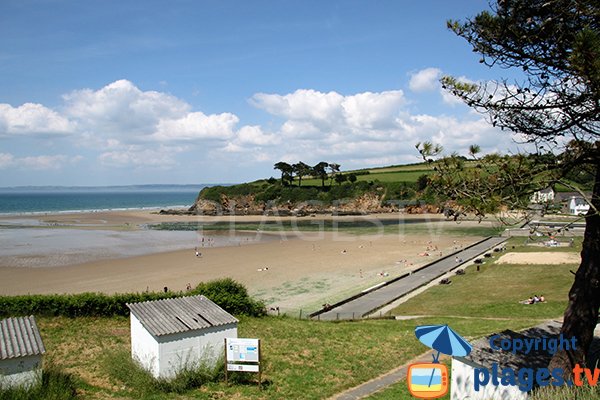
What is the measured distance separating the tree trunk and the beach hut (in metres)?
8.28

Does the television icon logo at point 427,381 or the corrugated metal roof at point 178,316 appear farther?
the corrugated metal roof at point 178,316

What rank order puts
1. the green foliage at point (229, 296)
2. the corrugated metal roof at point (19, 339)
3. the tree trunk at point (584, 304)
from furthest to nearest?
the green foliage at point (229, 296)
the corrugated metal roof at point (19, 339)
the tree trunk at point (584, 304)

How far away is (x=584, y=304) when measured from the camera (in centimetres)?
1060

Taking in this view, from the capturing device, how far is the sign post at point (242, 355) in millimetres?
12477

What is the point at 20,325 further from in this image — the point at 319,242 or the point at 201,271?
the point at 319,242

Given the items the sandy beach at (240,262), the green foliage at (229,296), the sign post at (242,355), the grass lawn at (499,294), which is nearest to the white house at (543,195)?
the sign post at (242,355)

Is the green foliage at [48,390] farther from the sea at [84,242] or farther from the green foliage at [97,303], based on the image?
the sea at [84,242]

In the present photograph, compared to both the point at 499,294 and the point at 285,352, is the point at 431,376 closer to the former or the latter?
the point at 285,352

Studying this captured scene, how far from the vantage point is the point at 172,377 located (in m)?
12.5

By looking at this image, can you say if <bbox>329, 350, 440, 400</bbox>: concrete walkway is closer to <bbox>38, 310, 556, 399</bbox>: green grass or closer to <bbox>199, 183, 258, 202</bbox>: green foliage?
<bbox>38, 310, 556, 399</bbox>: green grass

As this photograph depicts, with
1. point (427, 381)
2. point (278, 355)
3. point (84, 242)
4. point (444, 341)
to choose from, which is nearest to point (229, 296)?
point (278, 355)

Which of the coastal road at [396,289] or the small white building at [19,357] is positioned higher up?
the small white building at [19,357]

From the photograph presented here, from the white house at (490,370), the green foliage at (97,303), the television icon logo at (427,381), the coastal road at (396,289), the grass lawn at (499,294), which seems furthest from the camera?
the coastal road at (396,289)

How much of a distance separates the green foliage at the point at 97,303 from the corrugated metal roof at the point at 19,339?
7764 mm
